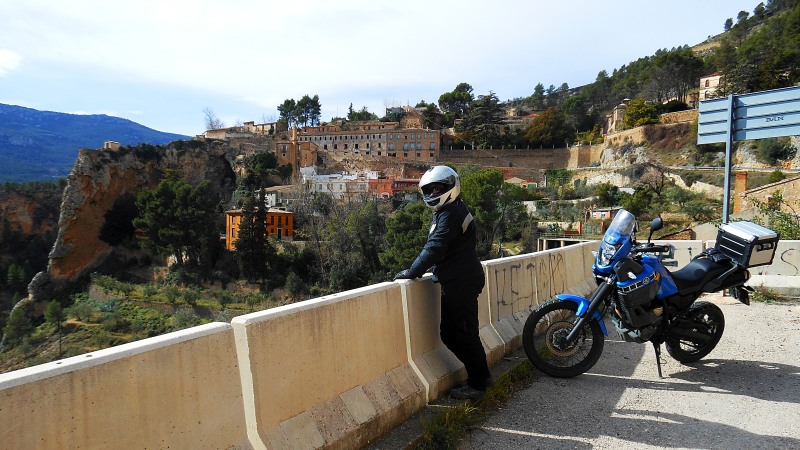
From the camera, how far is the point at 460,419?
12.8ft

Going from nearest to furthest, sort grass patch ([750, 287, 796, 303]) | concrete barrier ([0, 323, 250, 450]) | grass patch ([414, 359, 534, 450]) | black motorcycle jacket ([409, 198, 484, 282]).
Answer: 1. concrete barrier ([0, 323, 250, 450])
2. grass patch ([414, 359, 534, 450])
3. black motorcycle jacket ([409, 198, 484, 282])
4. grass patch ([750, 287, 796, 303])

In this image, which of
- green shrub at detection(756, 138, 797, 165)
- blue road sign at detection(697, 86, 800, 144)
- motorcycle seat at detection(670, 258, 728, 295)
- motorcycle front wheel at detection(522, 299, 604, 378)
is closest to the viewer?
motorcycle front wheel at detection(522, 299, 604, 378)

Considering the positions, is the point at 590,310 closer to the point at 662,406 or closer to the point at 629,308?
the point at 629,308

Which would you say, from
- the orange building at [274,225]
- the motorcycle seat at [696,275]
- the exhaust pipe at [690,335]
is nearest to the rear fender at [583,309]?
the exhaust pipe at [690,335]

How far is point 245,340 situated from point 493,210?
1839 inches

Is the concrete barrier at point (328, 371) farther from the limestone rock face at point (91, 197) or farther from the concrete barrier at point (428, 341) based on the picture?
the limestone rock face at point (91, 197)

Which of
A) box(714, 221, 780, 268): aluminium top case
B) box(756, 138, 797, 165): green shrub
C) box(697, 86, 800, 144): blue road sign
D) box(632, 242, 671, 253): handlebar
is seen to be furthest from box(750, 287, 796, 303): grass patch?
box(756, 138, 797, 165): green shrub

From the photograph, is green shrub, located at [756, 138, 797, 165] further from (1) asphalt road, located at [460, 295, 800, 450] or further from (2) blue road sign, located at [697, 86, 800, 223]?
(1) asphalt road, located at [460, 295, 800, 450]

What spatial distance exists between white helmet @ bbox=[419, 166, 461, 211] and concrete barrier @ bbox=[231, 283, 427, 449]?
832mm

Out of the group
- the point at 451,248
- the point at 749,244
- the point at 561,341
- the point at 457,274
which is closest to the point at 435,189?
the point at 451,248

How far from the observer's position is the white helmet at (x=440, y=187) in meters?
4.43

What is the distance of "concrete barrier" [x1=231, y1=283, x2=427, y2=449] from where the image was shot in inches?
114

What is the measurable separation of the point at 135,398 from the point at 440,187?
2.83 m

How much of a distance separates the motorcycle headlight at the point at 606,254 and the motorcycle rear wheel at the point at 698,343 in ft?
3.96
